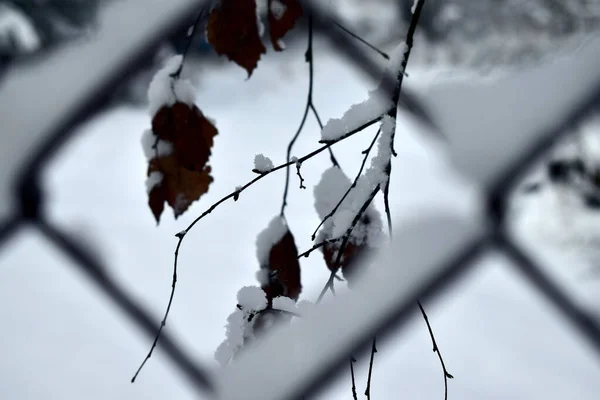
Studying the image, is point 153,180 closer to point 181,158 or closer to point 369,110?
point 181,158

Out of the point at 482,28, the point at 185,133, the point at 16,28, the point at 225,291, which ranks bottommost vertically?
the point at 185,133

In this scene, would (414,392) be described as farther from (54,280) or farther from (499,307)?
(54,280)

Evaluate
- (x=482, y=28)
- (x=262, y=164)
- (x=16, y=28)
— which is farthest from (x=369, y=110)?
(x=482, y=28)

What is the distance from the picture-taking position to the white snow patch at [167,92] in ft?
1.31

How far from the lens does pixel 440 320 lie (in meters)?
0.90

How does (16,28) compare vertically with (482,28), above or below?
below

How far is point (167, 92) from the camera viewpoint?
1.31 ft

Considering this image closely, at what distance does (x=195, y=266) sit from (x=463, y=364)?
504 millimetres

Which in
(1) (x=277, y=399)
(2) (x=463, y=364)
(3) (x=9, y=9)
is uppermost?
(3) (x=9, y=9)

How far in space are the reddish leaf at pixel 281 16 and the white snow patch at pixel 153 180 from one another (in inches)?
5.4

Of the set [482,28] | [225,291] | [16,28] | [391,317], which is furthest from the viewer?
[482,28]

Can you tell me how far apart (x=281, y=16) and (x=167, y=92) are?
106mm

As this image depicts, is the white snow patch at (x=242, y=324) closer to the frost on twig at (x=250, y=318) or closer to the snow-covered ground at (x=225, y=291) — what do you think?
the frost on twig at (x=250, y=318)

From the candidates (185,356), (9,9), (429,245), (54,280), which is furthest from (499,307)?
(9,9)
